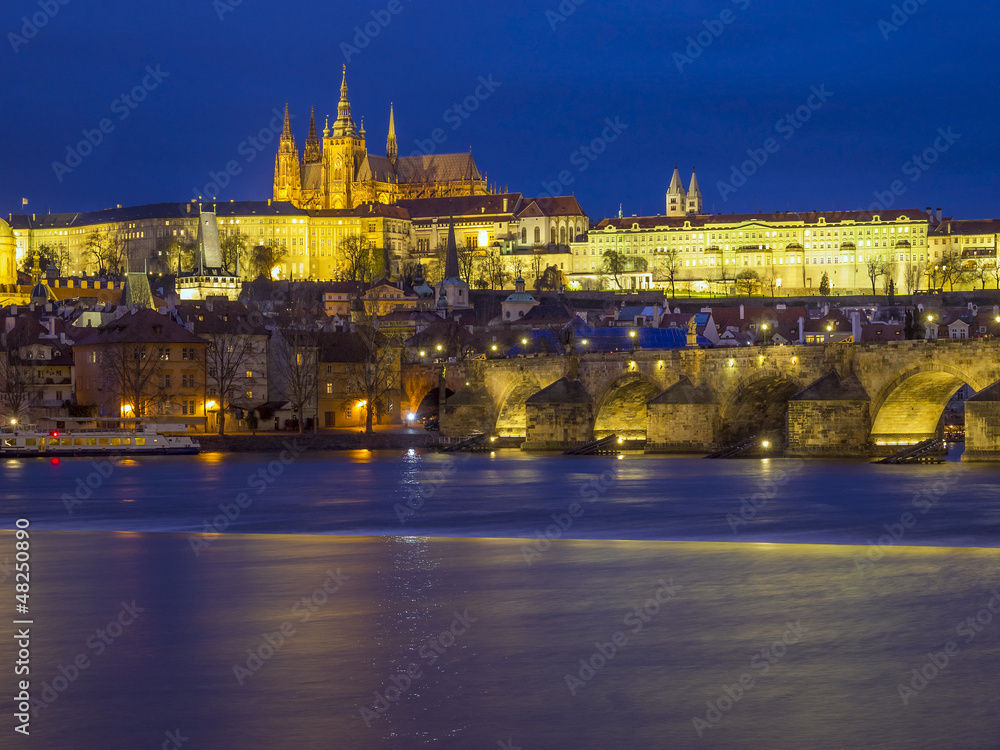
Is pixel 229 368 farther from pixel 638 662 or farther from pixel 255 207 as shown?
pixel 255 207

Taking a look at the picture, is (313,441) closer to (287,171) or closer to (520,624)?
(520,624)

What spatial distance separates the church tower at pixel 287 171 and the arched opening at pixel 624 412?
145 metres

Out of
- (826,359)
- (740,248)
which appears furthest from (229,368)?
(740,248)

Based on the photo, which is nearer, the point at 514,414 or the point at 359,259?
the point at 514,414

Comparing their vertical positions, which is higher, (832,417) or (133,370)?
(133,370)

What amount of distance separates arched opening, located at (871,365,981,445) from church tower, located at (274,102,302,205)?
15817cm

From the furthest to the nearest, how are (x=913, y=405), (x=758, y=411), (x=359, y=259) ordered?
(x=359, y=259), (x=758, y=411), (x=913, y=405)

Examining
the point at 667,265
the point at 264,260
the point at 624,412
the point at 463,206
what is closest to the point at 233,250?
the point at 264,260

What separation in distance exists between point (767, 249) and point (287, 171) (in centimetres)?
6767

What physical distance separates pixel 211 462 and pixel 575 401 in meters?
14.1

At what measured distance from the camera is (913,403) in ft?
147

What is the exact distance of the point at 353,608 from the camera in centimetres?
1805

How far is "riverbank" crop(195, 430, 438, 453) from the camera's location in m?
56.2

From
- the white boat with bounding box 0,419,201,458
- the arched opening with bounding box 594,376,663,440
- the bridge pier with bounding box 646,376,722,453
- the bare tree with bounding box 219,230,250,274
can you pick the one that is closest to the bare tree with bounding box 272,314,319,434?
the white boat with bounding box 0,419,201,458
